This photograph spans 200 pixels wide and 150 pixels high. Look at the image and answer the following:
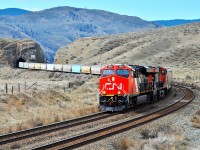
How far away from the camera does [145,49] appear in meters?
117

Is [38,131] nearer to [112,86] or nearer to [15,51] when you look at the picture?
[112,86]

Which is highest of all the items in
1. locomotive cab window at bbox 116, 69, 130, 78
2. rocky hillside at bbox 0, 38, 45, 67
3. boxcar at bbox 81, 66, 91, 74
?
rocky hillside at bbox 0, 38, 45, 67

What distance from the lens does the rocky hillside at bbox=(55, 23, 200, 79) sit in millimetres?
102438

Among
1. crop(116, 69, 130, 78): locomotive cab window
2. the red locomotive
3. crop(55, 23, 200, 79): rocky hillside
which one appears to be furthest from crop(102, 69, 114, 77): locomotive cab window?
crop(55, 23, 200, 79): rocky hillside

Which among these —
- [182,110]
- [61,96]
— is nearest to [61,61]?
[61,96]

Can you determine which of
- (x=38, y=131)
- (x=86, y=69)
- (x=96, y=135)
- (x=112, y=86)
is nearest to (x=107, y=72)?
(x=112, y=86)

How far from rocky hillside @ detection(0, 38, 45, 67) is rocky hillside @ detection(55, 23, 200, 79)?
23915 mm

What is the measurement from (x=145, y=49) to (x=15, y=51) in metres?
43.0

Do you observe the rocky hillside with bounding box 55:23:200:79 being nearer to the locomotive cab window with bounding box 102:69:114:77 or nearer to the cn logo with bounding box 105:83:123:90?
the locomotive cab window with bounding box 102:69:114:77

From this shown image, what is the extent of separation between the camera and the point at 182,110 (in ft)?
90.1

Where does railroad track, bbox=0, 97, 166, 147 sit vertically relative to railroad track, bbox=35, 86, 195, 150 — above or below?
below

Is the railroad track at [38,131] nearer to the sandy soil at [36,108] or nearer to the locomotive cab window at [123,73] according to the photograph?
the sandy soil at [36,108]

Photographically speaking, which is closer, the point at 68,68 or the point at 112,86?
the point at 112,86

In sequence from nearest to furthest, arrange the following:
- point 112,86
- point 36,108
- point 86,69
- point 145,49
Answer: point 112,86 → point 36,108 → point 86,69 → point 145,49
